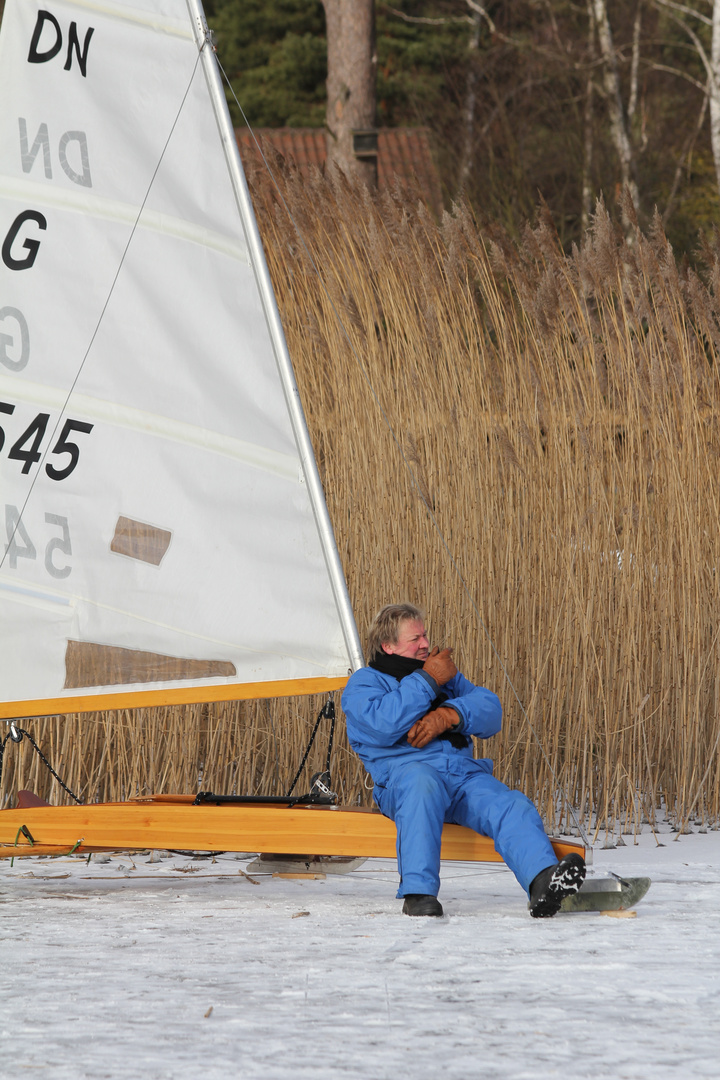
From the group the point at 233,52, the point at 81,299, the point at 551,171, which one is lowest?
the point at 81,299

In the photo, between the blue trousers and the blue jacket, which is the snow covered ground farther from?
the blue jacket

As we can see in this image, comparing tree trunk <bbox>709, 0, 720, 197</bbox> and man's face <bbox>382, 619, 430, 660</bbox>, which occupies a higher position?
tree trunk <bbox>709, 0, 720, 197</bbox>

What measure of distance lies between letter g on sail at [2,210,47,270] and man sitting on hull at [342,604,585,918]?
3.66 ft

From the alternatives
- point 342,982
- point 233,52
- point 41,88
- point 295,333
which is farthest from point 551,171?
point 342,982

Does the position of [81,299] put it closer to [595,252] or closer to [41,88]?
[41,88]

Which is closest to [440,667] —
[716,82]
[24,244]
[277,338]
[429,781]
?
[429,781]

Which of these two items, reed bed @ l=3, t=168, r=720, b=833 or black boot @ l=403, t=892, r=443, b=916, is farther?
reed bed @ l=3, t=168, r=720, b=833

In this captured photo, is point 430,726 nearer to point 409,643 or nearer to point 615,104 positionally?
point 409,643

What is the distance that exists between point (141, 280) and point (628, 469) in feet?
5.02

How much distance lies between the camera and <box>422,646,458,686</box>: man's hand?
9.27 feet

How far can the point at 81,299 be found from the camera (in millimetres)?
2973

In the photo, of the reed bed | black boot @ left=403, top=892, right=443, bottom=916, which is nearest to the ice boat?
black boot @ left=403, top=892, right=443, bottom=916

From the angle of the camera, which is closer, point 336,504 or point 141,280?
point 141,280

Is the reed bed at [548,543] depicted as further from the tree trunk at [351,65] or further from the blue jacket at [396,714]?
the tree trunk at [351,65]
